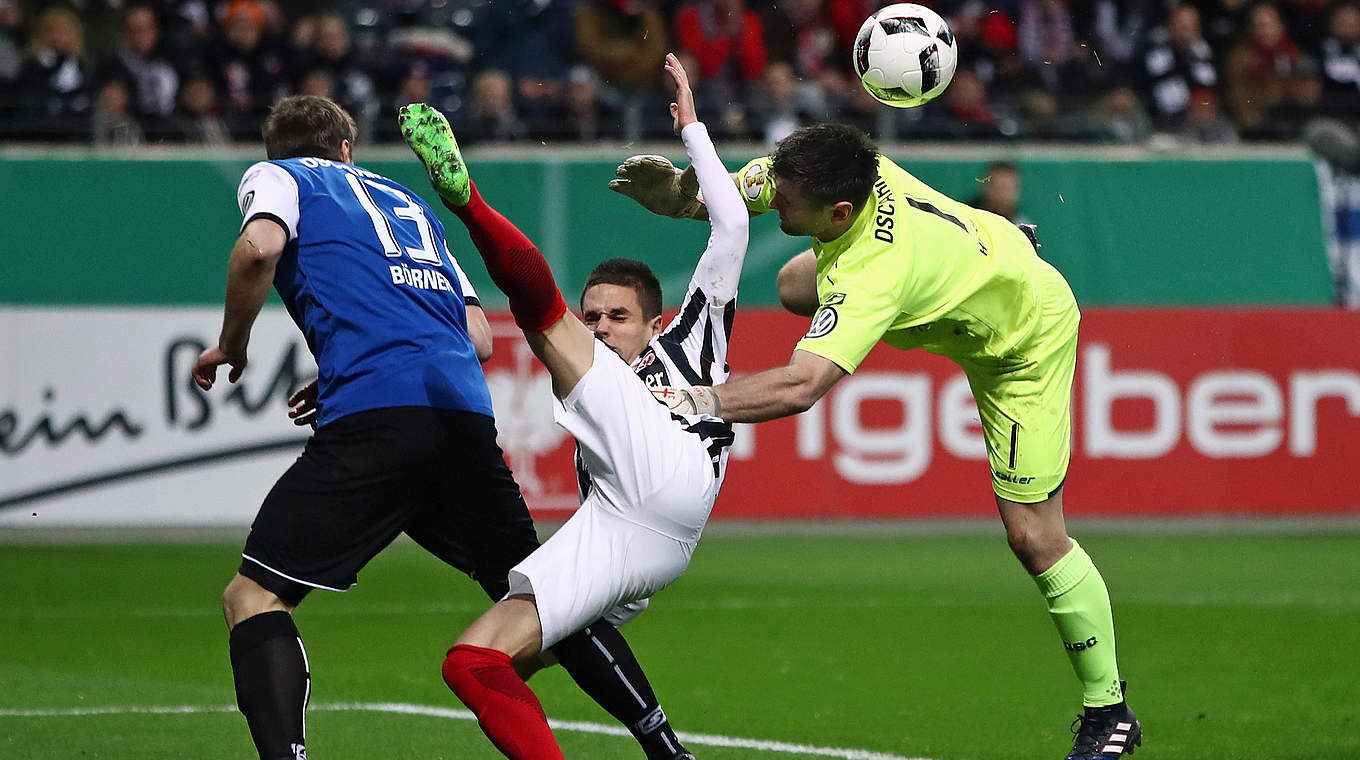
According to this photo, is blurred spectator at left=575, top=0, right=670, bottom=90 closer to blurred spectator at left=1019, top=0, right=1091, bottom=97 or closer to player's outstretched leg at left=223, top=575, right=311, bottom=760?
blurred spectator at left=1019, top=0, right=1091, bottom=97

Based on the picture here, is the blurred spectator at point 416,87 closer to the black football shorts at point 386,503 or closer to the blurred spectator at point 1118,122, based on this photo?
the blurred spectator at point 1118,122

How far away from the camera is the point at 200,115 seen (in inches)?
530

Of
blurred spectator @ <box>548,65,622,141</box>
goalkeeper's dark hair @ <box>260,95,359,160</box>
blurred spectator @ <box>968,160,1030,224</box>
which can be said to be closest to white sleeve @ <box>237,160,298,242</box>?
goalkeeper's dark hair @ <box>260,95,359,160</box>

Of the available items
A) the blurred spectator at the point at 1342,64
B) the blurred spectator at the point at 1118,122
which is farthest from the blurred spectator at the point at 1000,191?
the blurred spectator at the point at 1342,64

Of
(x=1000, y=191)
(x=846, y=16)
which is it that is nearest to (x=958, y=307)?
(x=1000, y=191)

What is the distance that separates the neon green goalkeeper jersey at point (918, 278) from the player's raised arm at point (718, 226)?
1.00ft

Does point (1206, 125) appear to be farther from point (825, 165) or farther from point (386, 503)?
point (386, 503)

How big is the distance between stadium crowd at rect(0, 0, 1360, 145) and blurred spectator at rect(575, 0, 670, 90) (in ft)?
0.05

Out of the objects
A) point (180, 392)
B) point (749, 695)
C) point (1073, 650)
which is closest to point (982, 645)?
point (749, 695)

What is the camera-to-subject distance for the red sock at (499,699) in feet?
15.2

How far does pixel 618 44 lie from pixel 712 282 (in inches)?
360

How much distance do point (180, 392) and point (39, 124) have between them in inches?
117

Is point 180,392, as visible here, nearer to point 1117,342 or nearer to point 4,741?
point 4,741

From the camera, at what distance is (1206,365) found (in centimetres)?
1236
